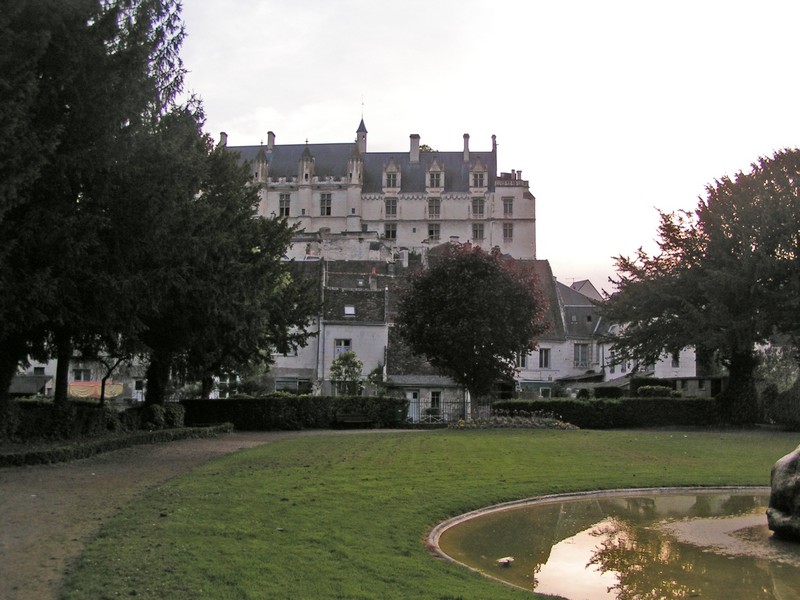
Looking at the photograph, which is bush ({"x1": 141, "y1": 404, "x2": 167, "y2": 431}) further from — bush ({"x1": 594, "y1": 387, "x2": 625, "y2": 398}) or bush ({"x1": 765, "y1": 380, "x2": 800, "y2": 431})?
bush ({"x1": 594, "y1": 387, "x2": 625, "y2": 398})

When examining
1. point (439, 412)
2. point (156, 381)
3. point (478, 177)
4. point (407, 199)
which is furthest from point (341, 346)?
point (478, 177)

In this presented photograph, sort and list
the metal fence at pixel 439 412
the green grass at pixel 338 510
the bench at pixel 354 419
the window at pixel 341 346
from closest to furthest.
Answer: the green grass at pixel 338 510, the bench at pixel 354 419, the metal fence at pixel 439 412, the window at pixel 341 346

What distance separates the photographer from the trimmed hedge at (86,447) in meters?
16.4

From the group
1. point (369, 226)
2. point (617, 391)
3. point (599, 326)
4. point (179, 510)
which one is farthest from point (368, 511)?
point (369, 226)

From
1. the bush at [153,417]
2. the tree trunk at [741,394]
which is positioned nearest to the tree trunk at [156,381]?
the bush at [153,417]

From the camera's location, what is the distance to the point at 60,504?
11586 mm

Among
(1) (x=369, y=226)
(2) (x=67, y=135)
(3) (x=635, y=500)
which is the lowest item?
(3) (x=635, y=500)

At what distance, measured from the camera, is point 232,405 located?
35812 millimetres

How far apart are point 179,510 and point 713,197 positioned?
32467mm

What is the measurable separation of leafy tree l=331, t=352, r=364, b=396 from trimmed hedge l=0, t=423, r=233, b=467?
20.8 meters

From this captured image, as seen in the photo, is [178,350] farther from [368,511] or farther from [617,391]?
[617,391]

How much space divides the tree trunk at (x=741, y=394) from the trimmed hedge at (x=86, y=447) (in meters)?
23.0

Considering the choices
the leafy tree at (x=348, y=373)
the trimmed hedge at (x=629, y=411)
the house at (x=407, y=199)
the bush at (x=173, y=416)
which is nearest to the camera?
the bush at (x=173, y=416)

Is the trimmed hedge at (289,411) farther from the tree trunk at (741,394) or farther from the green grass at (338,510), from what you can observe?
the tree trunk at (741,394)
